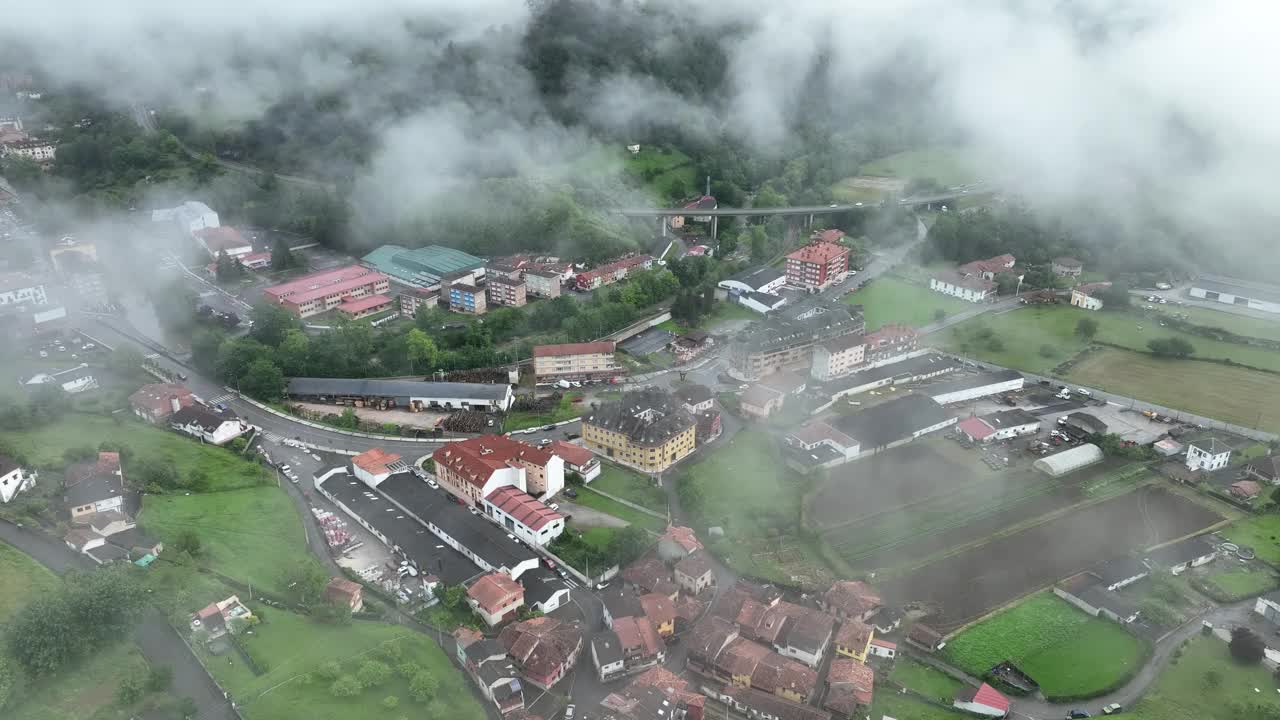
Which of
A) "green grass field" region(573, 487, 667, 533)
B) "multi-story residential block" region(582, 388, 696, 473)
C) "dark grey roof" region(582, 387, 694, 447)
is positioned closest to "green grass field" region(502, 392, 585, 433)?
"dark grey roof" region(582, 387, 694, 447)

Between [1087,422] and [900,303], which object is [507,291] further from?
[1087,422]

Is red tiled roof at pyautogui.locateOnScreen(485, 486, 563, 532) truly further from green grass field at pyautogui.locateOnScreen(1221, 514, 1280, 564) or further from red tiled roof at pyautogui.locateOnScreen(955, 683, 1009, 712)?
green grass field at pyautogui.locateOnScreen(1221, 514, 1280, 564)

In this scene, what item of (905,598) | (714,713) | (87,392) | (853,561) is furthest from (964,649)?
(87,392)

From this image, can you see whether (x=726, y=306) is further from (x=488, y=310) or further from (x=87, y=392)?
(x=87, y=392)

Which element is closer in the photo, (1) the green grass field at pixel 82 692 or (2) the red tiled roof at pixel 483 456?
(1) the green grass field at pixel 82 692

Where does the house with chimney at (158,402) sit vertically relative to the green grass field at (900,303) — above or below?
above

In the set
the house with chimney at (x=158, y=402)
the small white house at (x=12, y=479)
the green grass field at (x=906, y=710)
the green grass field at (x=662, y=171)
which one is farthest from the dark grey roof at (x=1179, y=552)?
the green grass field at (x=662, y=171)

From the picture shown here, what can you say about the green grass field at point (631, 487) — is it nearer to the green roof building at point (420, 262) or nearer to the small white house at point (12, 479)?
the small white house at point (12, 479)
